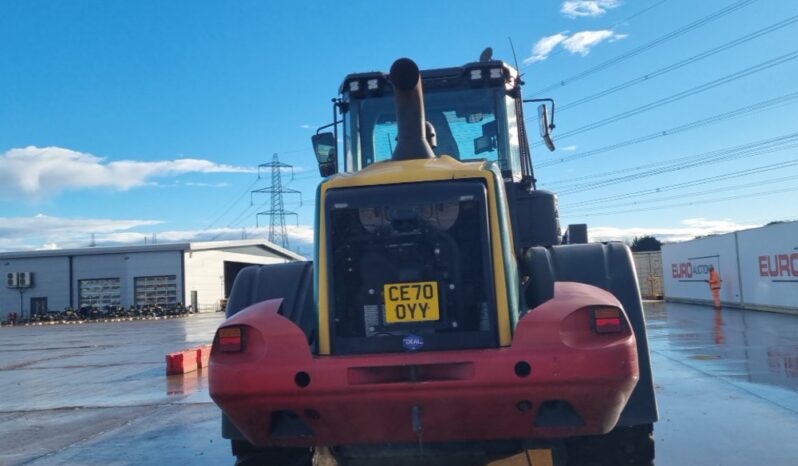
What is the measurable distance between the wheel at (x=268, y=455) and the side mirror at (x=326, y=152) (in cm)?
238

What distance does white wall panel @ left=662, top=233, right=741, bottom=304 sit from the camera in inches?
883

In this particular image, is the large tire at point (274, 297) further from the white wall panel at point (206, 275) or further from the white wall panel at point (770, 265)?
the white wall panel at point (206, 275)

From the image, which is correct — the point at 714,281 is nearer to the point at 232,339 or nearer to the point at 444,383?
the point at 444,383

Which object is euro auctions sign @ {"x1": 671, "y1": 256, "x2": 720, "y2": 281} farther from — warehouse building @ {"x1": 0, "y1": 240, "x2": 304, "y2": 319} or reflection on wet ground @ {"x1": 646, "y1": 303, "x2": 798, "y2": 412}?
warehouse building @ {"x1": 0, "y1": 240, "x2": 304, "y2": 319}

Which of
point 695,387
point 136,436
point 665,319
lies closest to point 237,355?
point 136,436

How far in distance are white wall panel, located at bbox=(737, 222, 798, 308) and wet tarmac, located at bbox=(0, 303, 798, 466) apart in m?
3.06

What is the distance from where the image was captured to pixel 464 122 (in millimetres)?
5906

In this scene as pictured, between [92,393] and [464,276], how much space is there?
9.01 meters

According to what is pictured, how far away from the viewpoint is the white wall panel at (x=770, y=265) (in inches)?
710

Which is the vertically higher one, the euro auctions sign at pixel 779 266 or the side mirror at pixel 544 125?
the side mirror at pixel 544 125

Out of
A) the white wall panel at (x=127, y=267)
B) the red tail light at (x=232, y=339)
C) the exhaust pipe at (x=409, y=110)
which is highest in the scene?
the white wall panel at (x=127, y=267)

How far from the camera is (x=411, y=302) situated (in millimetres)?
3807

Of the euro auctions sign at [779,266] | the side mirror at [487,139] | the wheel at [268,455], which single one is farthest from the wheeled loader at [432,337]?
the euro auctions sign at [779,266]

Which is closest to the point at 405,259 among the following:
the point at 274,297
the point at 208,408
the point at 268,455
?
the point at 274,297
